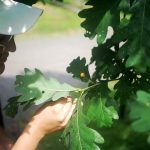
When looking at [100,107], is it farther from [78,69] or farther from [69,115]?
[78,69]

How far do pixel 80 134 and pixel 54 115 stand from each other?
23cm

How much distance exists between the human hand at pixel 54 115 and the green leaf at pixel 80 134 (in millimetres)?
84

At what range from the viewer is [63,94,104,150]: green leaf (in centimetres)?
206

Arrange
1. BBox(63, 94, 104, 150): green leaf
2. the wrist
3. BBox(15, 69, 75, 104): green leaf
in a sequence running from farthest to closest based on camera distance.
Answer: the wrist → BBox(15, 69, 75, 104): green leaf → BBox(63, 94, 104, 150): green leaf

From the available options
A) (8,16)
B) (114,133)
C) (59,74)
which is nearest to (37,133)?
(8,16)

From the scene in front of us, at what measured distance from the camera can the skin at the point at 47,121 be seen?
7.30ft

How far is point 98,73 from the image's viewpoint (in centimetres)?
222

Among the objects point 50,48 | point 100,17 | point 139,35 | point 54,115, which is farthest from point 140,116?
point 50,48

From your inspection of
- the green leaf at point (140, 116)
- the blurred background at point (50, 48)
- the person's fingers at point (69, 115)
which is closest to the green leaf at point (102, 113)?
the person's fingers at point (69, 115)

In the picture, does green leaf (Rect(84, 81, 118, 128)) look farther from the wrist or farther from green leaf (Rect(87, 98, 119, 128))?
the wrist

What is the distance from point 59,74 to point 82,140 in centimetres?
426

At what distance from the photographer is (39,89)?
2.19 m

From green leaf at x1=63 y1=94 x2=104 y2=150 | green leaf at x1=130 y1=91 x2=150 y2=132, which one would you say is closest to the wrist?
green leaf at x1=63 y1=94 x2=104 y2=150

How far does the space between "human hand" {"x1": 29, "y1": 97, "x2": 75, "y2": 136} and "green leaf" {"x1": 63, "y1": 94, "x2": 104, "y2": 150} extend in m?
0.08
